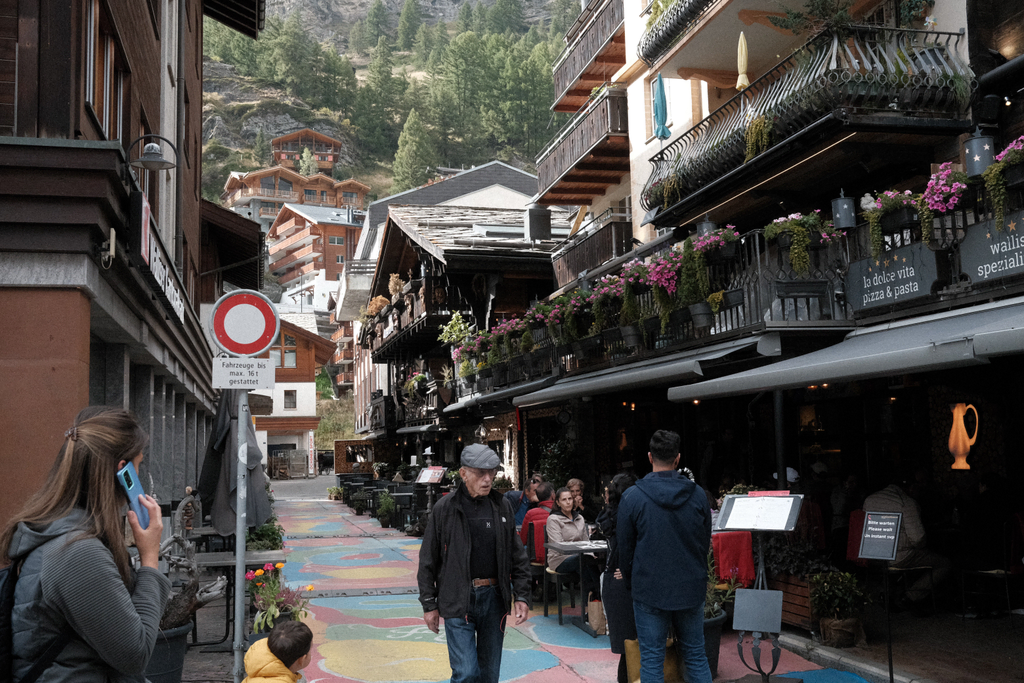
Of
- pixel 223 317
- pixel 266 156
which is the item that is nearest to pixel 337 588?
pixel 223 317

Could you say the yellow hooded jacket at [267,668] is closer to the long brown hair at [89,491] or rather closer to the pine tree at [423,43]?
the long brown hair at [89,491]

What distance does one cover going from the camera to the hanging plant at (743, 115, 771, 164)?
13.6 m

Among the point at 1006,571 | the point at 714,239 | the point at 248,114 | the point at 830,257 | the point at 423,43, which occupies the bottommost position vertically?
the point at 1006,571

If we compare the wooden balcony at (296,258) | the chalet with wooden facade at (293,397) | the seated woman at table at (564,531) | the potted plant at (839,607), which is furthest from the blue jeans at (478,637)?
the wooden balcony at (296,258)

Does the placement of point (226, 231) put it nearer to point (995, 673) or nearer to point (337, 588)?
point (337, 588)

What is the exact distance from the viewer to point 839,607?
8.84 meters

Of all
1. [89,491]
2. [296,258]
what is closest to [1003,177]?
[89,491]

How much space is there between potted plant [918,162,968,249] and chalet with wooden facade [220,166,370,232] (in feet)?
322

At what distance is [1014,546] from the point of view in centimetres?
1003

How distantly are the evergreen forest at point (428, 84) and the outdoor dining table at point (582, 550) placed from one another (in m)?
92.1

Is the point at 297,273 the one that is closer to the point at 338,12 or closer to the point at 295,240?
the point at 295,240

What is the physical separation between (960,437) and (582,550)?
5.65m

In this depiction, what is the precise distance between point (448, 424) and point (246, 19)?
45.2 feet

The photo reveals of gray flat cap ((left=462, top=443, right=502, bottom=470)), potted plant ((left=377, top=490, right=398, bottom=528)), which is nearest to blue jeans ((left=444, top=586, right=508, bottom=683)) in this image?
gray flat cap ((left=462, top=443, right=502, bottom=470))
